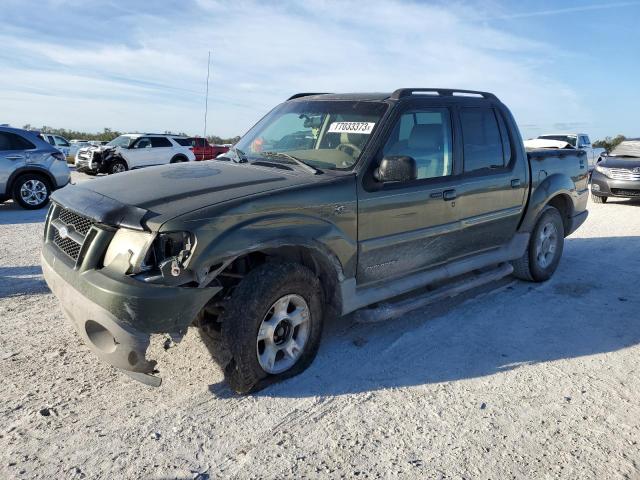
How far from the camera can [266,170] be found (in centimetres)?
385

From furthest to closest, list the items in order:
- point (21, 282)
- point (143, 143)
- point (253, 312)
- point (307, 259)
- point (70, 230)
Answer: point (143, 143)
point (21, 282)
point (307, 259)
point (70, 230)
point (253, 312)

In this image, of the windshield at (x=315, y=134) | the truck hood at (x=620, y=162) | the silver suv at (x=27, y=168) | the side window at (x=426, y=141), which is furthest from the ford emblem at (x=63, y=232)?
the truck hood at (x=620, y=162)

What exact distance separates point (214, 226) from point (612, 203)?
1307 cm

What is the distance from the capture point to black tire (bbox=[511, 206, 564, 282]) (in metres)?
5.66

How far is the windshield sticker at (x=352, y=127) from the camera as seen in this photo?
403cm

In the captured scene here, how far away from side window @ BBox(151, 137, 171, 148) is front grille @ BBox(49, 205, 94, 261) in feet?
57.4

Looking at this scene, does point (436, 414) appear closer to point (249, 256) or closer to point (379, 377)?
point (379, 377)

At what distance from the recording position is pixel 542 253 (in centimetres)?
588

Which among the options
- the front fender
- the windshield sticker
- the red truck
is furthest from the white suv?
the front fender

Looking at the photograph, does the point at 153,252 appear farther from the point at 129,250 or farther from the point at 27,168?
the point at 27,168

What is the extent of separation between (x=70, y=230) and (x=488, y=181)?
3.44 m

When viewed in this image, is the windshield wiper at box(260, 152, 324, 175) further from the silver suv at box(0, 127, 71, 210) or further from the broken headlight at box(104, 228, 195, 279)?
the silver suv at box(0, 127, 71, 210)

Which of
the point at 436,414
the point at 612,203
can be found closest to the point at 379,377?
the point at 436,414

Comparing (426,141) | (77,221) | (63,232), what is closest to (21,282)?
(63,232)
